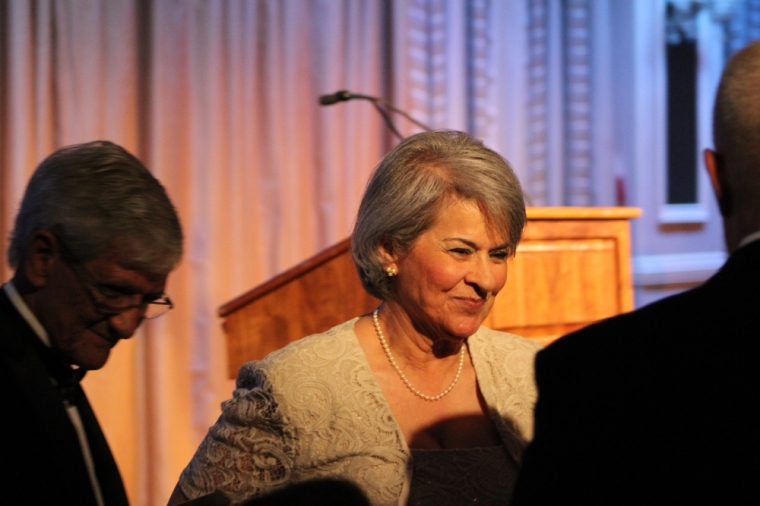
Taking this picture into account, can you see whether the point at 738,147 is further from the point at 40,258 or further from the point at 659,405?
the point at 40,258

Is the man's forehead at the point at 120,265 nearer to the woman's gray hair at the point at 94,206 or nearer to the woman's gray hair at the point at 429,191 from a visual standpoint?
the woman's gray hair at the point at 94,206

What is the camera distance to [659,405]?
41.7 inches

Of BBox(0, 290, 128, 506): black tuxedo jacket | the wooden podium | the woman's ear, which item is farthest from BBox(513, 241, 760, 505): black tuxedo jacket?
the wooden podium

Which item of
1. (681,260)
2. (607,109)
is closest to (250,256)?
(607,109)

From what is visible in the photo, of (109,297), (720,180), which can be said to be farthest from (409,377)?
(720,180)

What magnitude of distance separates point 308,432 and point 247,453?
157 millimetres

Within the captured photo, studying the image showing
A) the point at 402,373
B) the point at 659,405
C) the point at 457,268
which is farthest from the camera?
the point at 402,373

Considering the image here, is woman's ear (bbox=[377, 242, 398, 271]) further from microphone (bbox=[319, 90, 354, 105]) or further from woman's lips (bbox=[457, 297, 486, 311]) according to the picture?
microphone (bbox=[319, 90, 354, 105])

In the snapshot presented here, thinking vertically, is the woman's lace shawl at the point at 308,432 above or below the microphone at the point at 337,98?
below

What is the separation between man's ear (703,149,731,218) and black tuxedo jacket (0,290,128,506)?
1.16m

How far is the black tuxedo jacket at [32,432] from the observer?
1.25 meters

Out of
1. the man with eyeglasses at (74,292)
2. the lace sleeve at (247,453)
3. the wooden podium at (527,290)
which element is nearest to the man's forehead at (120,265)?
the man with eyeglasses at (74,292)

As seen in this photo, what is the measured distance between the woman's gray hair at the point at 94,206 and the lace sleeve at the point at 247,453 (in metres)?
0.54

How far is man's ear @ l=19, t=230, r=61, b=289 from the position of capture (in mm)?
1450
